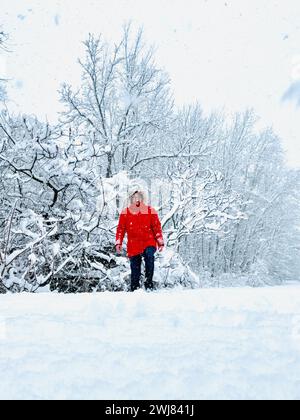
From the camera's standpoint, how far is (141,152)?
51.6ft

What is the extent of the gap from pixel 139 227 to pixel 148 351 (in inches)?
147

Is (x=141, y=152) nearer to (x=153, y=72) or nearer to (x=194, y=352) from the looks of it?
(x=153, y=72)

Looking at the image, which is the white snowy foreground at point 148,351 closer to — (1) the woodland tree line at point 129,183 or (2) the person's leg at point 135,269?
(2) the person's leg at point 135,269

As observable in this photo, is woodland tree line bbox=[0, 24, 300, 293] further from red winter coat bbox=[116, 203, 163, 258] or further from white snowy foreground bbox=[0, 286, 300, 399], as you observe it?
white snowy foreground bbox=[0, 286, 300, 399]

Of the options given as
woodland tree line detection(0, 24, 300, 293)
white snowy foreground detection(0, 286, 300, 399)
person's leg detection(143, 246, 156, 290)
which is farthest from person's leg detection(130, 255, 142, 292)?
white snowy foreground detection(0, 286, 300, 399)

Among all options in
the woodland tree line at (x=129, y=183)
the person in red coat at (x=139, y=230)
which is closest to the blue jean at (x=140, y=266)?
the person in red coat at (x=139, y=230)

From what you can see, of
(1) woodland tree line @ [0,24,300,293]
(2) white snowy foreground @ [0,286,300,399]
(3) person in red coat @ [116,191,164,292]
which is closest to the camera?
(2) white snowy foreground @ [0,286,300,399]

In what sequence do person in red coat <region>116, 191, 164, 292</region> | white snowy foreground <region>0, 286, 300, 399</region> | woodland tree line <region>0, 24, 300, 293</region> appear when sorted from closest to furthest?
white snowy foreground <region>0, 286, 300, 399</region> → person in red coat <region>116, 191, 164, 292</region> → woodland tree line <region>0, 24, 300, 293</region>

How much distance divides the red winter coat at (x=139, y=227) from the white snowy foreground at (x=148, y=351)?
270 cm

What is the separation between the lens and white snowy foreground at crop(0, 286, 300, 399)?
104 cm

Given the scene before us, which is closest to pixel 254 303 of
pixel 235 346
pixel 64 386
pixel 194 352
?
pixel 235 346

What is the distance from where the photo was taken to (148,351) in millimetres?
1411

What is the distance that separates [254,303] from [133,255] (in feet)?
9.14

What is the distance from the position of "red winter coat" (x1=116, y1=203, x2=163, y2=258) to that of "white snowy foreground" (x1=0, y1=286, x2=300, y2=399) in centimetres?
270
